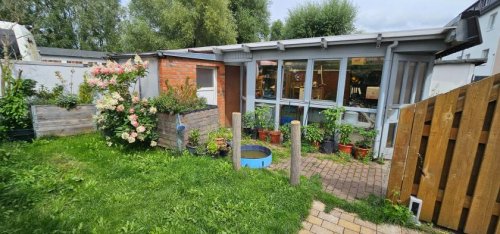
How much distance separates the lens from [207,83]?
711 centimetres

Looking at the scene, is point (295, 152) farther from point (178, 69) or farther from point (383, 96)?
point (178, 69)

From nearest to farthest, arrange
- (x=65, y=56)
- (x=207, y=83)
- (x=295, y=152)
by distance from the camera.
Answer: (x=295, y=152) → (x=207, y=83) → (x=65, y=56)

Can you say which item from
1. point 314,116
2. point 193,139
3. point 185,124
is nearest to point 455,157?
point 314,116

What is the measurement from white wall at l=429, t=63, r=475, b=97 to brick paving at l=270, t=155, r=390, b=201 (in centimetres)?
552

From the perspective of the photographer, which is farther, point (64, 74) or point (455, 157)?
point (64, 74)

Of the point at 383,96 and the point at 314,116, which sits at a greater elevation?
the point at 383,96

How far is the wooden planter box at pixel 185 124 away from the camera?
189 inches

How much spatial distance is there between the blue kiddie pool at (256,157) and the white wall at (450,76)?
7.01 metres

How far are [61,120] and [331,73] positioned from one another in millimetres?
7362

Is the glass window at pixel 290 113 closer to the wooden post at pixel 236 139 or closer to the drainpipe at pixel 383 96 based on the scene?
the drainpipe at pixel 383 96

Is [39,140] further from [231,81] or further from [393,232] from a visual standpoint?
[393,232]

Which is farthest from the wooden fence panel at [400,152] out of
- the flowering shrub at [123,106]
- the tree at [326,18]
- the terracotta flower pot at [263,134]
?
the tree at [326,18]

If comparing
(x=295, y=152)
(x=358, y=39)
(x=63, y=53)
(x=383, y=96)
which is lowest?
(x=295, y=152)

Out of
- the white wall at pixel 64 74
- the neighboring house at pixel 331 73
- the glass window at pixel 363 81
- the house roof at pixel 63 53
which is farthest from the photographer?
the house roof at pixel 63 53
